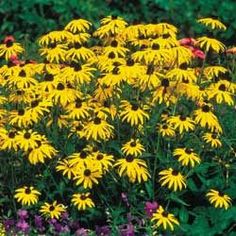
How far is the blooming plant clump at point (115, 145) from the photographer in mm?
4875

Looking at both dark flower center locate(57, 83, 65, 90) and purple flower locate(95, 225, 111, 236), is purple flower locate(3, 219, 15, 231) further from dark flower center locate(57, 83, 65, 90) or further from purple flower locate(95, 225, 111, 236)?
dark flower center locate(57, 83, 65, 90)

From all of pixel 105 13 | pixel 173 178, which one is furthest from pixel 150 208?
pixel 105 13

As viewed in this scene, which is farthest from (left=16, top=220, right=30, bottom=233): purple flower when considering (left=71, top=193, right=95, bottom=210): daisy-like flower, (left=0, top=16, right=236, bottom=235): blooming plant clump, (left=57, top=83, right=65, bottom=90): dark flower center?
(left=57, top=83, right=65, bottom=90): dark flower center

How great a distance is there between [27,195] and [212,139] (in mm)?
1099

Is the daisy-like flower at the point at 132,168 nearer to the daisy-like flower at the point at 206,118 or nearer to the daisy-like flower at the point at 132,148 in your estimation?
the daisy-like flower at the point at 132,148

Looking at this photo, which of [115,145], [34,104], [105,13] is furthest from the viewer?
[105,13]

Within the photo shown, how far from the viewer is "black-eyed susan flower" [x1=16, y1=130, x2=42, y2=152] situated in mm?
4844

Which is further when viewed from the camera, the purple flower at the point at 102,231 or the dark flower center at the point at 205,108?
the dark flower center at the point at 205,108

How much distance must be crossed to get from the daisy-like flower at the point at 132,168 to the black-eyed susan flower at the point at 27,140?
1.50 ft

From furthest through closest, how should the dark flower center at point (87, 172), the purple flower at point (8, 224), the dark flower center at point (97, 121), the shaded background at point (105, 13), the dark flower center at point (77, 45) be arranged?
the shaded background at point (105, 13), the dark flower center at point (77, 45), the dark flower center at point (97, 121), the dark flower center at point (87, 172), the purple flower at point (8, 224)

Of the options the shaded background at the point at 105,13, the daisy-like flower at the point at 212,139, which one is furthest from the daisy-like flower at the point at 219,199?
the shaded background at the point at 105,13

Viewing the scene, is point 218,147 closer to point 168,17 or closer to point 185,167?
point 185,167

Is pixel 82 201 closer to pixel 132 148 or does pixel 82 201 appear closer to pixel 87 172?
pixel 87 172

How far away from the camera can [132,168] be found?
4785mm
